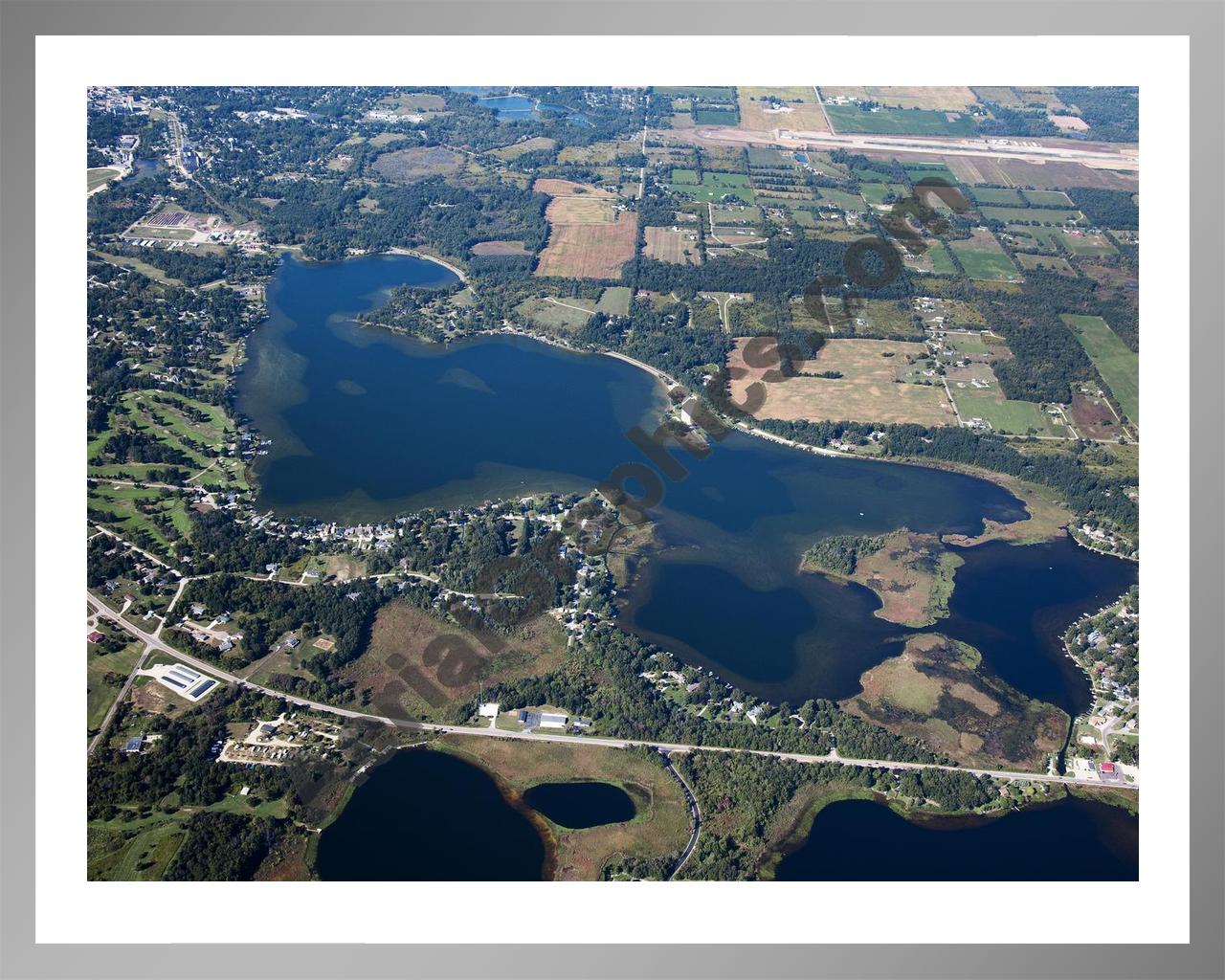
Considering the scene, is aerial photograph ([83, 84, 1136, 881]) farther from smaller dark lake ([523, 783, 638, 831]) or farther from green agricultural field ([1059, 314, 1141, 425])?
green agricultural field ([1059, 314, 1141, 425])

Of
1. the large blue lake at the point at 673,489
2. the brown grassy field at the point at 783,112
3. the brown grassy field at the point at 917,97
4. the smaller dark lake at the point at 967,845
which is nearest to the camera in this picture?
the smaller dark lake at the point at 967,845

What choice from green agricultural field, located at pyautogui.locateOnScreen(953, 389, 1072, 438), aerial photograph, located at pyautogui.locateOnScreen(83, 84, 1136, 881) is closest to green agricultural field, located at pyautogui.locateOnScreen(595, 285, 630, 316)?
aerial photograph, located at pyautogui.locateOnScreen(83, 84, 1136, 881)

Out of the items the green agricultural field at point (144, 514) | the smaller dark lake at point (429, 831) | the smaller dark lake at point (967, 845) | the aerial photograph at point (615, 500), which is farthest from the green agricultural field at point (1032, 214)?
the smaller dark lake at point (429, 831)

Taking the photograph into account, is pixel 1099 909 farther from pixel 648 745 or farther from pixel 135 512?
pixel 135 512

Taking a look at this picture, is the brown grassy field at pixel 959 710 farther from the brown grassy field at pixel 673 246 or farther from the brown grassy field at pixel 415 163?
the brown grassy field at pixel 415 163

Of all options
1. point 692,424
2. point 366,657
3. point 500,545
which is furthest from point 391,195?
point 366,657

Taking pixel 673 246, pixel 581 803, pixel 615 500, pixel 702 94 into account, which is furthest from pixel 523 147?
pixel 581 803
